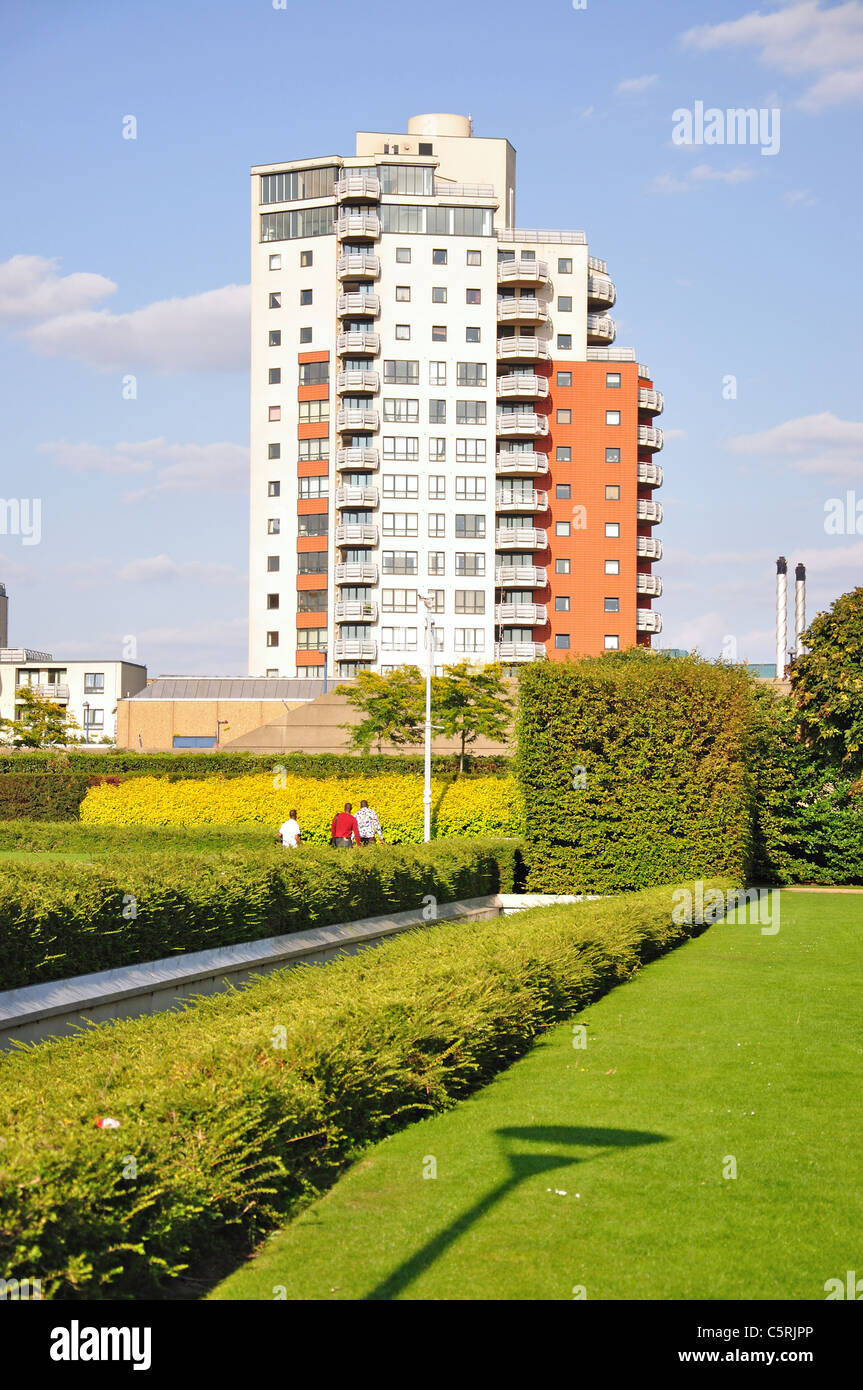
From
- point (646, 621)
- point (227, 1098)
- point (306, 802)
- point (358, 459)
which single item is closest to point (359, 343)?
point (358, 459)

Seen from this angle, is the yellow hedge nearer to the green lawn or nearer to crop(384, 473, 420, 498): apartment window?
the green lawn

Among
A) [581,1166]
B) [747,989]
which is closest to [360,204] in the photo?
[747,989]

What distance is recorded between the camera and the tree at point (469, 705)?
42.2m

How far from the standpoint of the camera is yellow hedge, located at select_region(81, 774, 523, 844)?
37.0 metres

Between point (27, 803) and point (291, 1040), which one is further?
point (27, 803)

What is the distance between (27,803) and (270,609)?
34.4 metres

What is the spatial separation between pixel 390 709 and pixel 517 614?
33.1 meters

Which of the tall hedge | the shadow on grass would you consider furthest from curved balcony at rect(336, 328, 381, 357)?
the shadow on grass

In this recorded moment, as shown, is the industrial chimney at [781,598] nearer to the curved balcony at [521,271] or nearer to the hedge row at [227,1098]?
the curved balcony at [521,271]

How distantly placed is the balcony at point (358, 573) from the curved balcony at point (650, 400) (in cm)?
2136

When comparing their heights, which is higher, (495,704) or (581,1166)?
(495,704)

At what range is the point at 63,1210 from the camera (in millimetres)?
5254

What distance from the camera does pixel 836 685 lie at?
1192 inches
